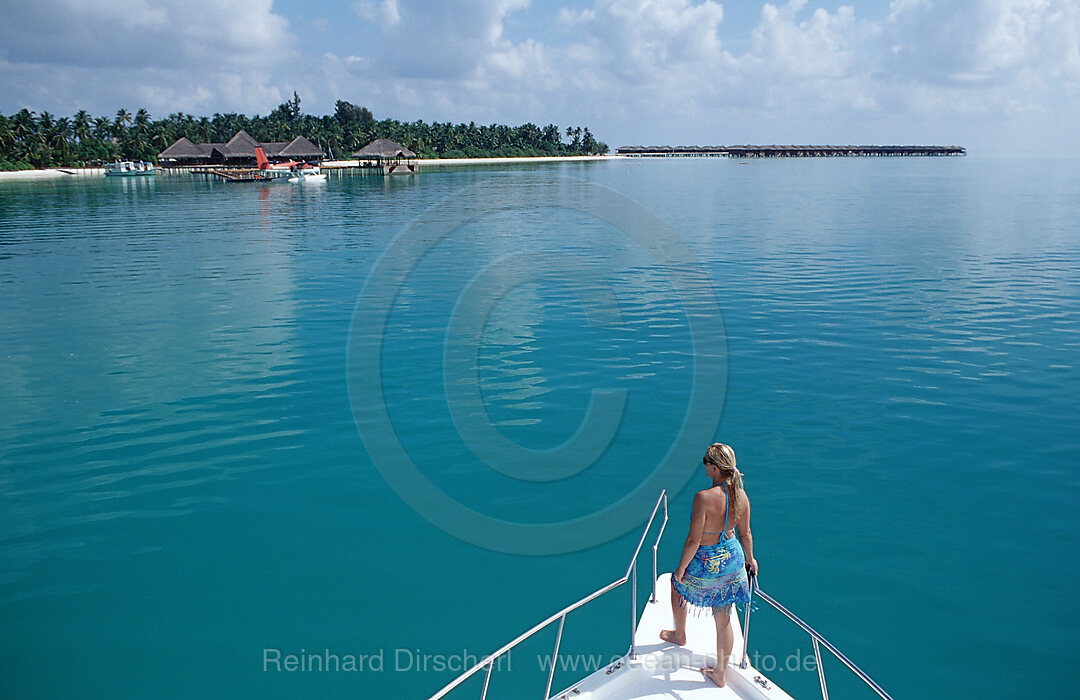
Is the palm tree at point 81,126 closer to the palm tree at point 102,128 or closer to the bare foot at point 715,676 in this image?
the palm tree at point 102,128

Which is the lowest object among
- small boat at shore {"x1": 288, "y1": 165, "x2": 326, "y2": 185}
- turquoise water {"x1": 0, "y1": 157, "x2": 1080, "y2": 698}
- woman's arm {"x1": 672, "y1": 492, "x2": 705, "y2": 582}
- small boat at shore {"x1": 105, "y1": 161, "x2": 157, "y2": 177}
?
turquoise water {"x1": 0, "y1": 157, "x2": 1080, "y2": 698}

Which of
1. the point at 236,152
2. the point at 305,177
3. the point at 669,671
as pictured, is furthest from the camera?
the point at 236,152

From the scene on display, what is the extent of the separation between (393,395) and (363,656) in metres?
9.32

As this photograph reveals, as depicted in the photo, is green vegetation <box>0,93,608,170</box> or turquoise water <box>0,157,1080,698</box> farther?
green vegetation <box>0,93,608,170</box>

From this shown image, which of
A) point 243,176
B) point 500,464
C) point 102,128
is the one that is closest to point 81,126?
point 102,128

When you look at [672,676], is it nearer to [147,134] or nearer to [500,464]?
[500,464]

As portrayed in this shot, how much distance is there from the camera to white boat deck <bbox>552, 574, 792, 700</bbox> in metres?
6.29

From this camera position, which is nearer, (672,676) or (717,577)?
(672,676)

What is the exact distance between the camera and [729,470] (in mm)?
6410

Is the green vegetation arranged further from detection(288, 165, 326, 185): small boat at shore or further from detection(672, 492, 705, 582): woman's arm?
detection(672, 492, 705, 582): woman's arm

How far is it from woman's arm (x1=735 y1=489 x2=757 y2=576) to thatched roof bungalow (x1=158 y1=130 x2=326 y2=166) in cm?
14215

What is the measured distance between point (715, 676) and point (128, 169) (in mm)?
145055

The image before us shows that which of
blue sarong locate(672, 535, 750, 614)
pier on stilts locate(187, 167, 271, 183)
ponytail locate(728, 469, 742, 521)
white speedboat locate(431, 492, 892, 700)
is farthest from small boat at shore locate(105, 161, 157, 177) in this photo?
ponytail locate(728, 469, 742, 521)

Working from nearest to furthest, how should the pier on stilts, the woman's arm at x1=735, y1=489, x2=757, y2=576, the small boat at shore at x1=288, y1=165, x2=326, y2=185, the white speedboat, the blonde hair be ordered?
the white speedboat → the blonde hair → the woman's arm at x1=735, y1=489, x2=757, y2=576 → the small boat at shore at x1=288, y1=165, x2=326, y2=185 → the pier on stilts
